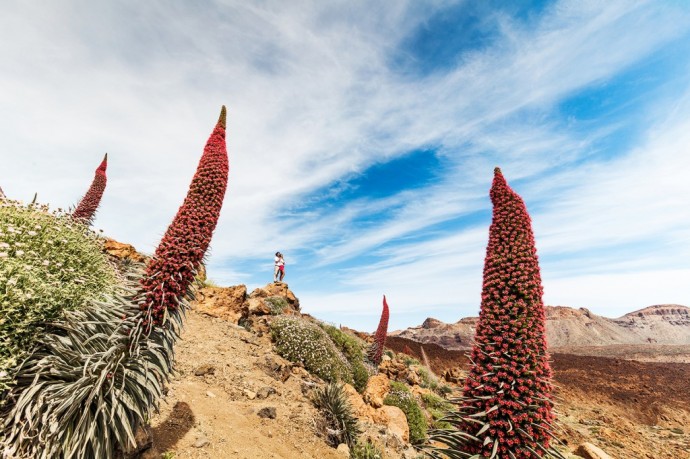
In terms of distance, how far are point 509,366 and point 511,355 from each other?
11cm

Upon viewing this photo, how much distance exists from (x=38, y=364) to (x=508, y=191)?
548cm

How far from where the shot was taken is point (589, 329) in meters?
75.6

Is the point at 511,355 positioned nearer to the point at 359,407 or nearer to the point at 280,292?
the point at 359,407

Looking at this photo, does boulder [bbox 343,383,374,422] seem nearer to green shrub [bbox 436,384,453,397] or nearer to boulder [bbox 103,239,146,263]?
boulder [bbox 103,239,146,263]

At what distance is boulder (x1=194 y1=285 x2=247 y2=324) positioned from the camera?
11.9 metres

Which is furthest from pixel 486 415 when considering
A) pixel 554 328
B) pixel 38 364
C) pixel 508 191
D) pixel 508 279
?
pixel 554 328

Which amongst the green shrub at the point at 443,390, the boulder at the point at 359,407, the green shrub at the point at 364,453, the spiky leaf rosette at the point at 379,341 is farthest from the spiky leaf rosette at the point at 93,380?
the green shrub at the point at 443,390

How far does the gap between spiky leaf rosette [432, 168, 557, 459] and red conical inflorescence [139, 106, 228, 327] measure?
3358 millimetres

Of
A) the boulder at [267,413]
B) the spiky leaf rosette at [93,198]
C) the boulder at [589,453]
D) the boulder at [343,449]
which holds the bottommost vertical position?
the boulder at [589,453]

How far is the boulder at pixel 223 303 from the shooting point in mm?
11914

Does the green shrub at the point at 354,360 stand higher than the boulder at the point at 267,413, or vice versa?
the green shrub at the point at 354,360

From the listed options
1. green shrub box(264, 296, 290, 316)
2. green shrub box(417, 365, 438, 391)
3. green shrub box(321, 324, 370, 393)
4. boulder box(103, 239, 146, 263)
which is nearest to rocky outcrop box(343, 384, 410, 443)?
green shrub box(321, 324, 370, 393)

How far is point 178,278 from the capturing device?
4.02 metres

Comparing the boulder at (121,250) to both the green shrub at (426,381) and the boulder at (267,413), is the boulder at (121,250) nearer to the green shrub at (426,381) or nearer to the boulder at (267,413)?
the boulder at (267,413)
